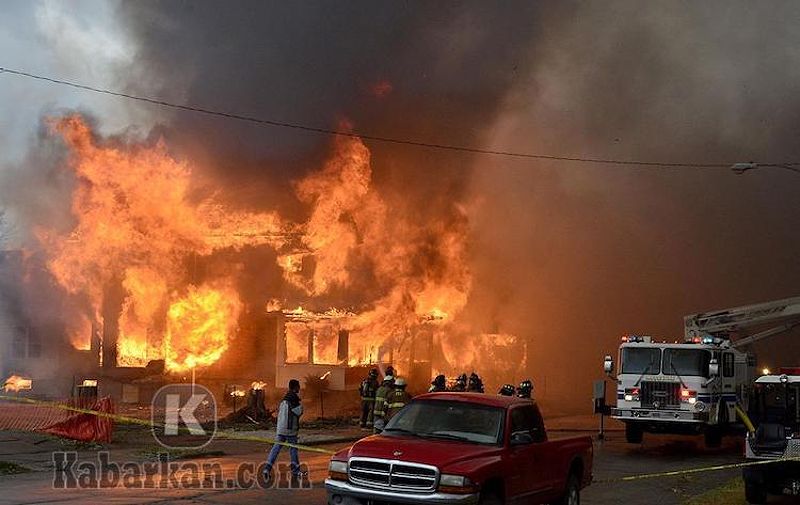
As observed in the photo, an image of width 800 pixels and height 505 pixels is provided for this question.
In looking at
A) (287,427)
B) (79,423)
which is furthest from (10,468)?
(287,427)

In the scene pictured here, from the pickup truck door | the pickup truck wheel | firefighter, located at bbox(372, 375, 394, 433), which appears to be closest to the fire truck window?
firefighter, located at bbox(372, 375, 394, 433)

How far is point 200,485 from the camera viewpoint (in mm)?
12516

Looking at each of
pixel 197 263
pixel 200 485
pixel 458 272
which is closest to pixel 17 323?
pixel 197 263

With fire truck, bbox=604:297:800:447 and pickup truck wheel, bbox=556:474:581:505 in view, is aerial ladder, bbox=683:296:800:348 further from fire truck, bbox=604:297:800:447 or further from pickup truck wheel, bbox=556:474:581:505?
pickup truck wheel, bbox=556:474:581:505

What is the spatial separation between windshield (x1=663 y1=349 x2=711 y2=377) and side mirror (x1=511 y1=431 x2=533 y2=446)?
11687 mm

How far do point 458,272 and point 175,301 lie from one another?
11003mm

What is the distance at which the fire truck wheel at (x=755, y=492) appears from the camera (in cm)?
1197

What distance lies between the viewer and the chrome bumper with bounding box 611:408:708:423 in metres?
19.5

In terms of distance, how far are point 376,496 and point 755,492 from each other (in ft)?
20.7

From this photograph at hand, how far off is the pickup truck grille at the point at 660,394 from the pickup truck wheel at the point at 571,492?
9.85m

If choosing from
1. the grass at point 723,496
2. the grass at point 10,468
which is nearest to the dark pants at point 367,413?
the grass at point 10,468

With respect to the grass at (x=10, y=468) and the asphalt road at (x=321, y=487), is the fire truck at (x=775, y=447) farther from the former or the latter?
the grass at (x=10, y=468)

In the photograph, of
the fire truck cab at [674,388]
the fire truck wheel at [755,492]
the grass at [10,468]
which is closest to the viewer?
the fire truck wheel at [755,492]

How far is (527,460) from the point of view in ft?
30.8
